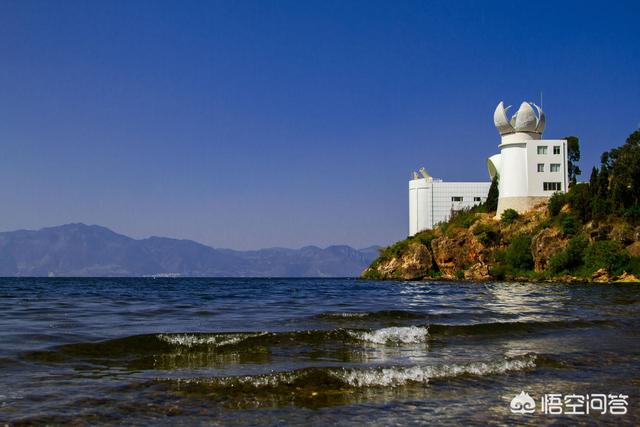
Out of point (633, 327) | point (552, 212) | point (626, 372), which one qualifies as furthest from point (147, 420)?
point (552, 212)

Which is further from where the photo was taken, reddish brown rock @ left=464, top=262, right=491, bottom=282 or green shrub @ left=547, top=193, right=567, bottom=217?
reddish brown rock @ left=464, top=262, right=491, bottom=282

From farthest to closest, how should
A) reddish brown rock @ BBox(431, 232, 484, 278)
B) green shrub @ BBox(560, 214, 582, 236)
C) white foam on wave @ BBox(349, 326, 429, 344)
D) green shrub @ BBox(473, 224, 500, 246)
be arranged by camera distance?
reddish brown rock @ BBox(431, 232, 484, 278) → green shrub @ BBox(473, 224, 500, 246) → green shrub @ BBox(560, 214, 582, 236) → white foam on wave @ BBox(349, 326, 429, 344)

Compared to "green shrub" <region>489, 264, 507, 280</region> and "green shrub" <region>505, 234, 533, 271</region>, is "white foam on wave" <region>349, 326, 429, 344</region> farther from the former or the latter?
"green shrub" <region>489, 264, 507, 280</region>

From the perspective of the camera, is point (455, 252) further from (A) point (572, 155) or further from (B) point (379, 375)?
(B) point (379, 375)

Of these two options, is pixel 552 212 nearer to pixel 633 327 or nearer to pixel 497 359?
pixel 633 327

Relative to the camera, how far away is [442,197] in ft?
327

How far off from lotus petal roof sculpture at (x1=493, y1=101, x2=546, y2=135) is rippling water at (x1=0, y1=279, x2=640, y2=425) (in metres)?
Result: 68.2

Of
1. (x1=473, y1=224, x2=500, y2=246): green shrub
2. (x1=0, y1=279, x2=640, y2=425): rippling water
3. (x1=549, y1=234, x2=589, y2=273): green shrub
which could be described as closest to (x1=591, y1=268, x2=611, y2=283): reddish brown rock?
(x1=549, y1=234, x2=589, y2=273): green shrub

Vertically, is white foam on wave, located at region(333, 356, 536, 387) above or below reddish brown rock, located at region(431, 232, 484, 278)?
below

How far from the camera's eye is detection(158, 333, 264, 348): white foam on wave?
15234 mm

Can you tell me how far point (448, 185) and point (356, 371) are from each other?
91.4 m

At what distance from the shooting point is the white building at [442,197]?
3920 inches

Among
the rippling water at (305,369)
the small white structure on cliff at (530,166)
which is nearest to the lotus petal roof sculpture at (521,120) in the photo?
the small white structure on cliff at (530,166)

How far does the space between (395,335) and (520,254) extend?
6284cm
